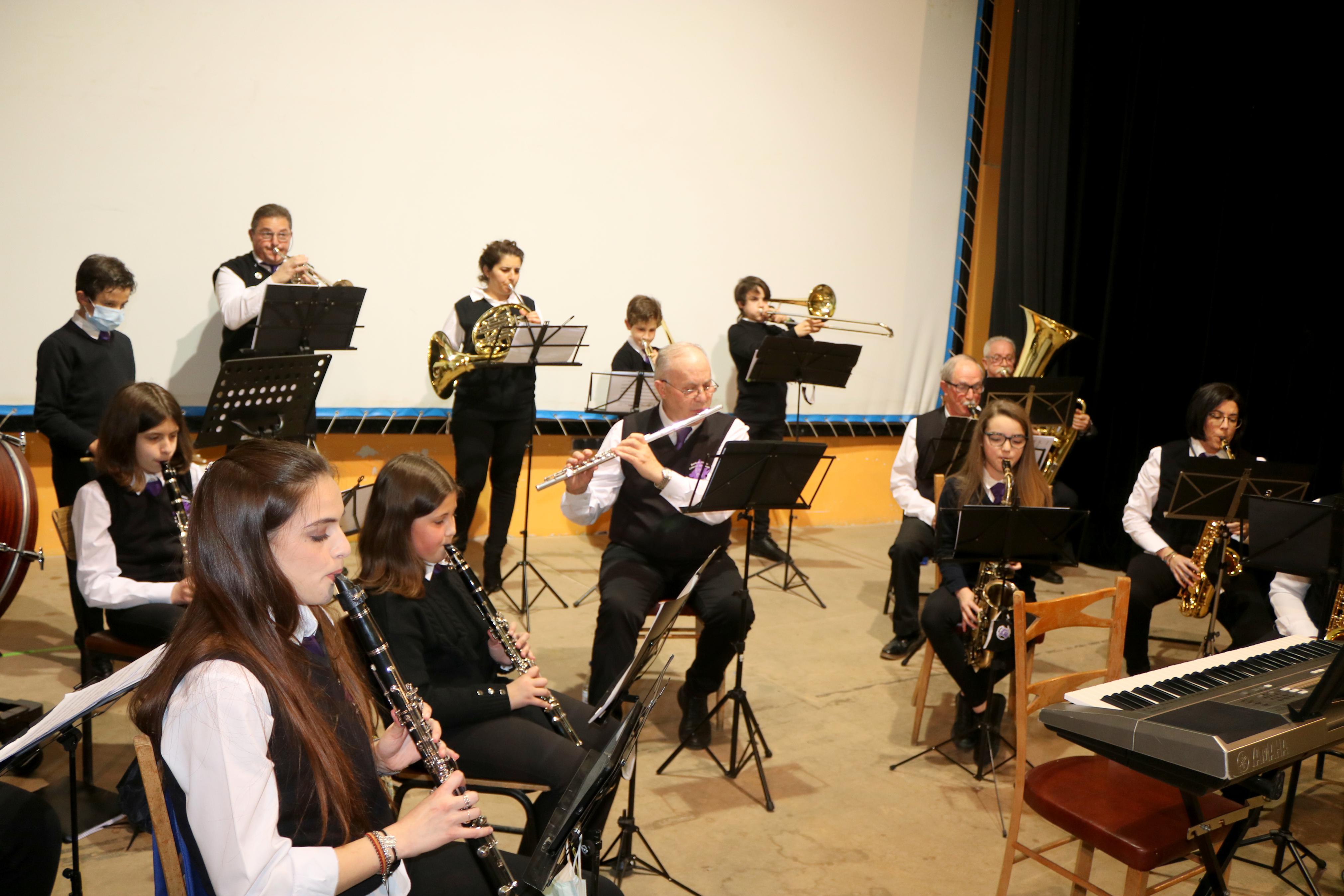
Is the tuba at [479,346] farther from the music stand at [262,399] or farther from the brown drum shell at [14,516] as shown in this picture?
the brown drum shell at [14,516]

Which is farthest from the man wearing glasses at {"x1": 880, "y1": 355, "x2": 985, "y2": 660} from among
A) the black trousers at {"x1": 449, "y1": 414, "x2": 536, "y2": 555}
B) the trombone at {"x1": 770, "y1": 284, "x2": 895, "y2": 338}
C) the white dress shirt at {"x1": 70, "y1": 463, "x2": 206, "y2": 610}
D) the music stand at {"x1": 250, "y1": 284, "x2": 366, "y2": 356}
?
the white dress shirt at {"x1": 70, "y1": 463, "x2": 206, "y2": 610}

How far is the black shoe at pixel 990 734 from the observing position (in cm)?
357

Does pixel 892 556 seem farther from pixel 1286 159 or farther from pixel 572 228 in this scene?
pixel 1286 159

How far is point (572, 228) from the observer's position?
6.22 meters

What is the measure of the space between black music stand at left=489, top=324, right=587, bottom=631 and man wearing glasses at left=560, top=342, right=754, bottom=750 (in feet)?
2.51

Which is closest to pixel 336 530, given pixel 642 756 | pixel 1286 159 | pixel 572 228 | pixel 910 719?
pixel 642 756

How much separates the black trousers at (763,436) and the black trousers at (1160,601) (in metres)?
2.33

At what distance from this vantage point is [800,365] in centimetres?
555

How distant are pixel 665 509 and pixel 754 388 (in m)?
2.68

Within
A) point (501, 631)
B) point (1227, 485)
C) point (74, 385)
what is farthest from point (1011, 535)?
point (74, 385)

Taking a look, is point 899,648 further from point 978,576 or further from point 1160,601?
point 1160,601

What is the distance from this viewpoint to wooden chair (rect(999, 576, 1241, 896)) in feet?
7.72

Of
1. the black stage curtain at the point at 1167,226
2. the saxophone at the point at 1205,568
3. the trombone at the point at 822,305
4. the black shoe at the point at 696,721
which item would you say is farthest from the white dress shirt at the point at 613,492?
the black stage curtain at the point at 1167,226

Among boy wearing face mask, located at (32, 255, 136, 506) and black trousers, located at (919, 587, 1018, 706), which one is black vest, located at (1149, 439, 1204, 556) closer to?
black trousers, located at (919, 587, 1018, 706)
